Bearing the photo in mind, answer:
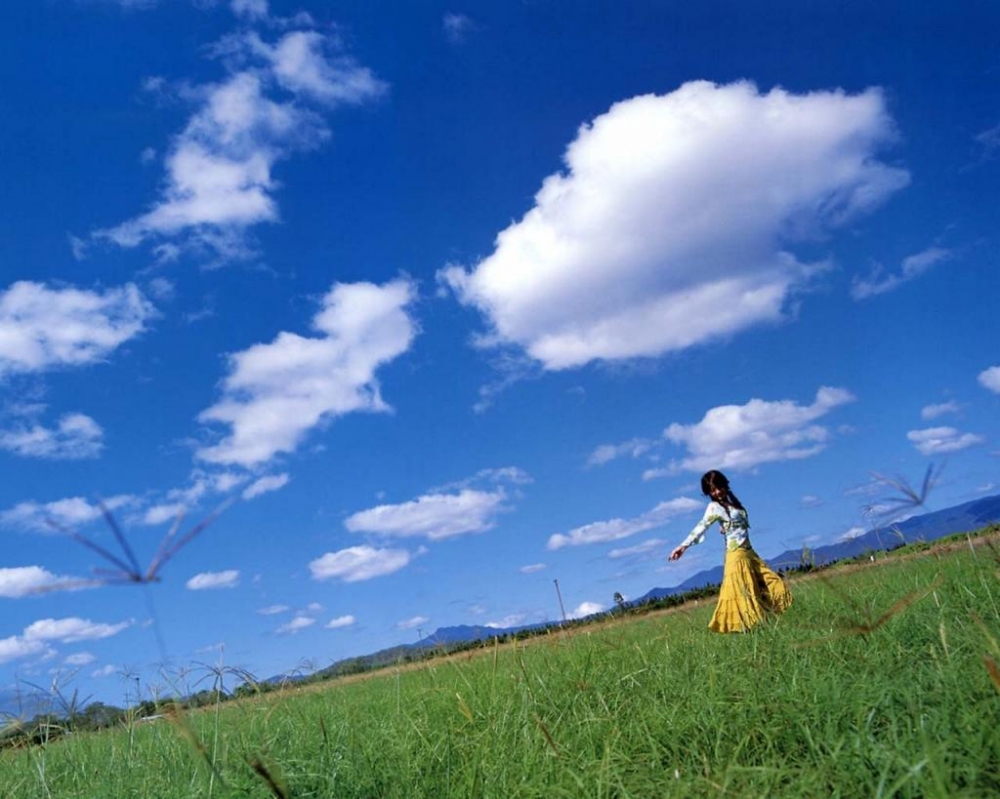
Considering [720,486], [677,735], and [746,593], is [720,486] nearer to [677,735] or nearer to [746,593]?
[746,593]

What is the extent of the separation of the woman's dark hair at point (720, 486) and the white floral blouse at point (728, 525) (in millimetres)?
67

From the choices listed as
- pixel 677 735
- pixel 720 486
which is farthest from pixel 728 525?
pixel 677 735

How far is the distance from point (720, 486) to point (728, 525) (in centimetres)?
45

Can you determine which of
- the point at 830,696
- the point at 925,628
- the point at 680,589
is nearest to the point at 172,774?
the point at 830,696

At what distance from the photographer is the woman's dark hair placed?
10.4 meters

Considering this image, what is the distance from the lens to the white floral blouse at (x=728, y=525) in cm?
1026

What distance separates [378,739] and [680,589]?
65.6ft

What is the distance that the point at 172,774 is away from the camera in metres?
4.74

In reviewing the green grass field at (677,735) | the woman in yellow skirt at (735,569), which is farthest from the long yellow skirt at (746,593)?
the green grass field at (677,735)

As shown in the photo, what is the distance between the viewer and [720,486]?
10461 mm

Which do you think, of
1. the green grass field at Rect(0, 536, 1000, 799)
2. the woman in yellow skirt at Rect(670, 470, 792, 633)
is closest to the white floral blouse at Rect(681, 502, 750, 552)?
the woman in yellow skirt at Rect(670, 470, 792, 633)

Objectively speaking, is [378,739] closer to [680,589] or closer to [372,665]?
[372,665]

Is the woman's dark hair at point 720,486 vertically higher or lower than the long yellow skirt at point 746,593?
higher

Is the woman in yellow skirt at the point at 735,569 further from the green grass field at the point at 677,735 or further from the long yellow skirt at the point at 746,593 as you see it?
the green grass field at the point at 677,735
